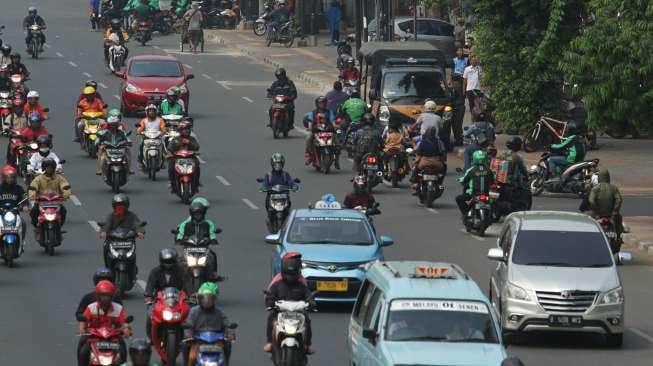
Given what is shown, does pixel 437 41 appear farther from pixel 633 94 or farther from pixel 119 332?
pixel 119 332

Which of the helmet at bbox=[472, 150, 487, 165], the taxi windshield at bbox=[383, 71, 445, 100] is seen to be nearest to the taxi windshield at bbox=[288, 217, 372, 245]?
the helmet at bbox=[472, 150, 487, 165]

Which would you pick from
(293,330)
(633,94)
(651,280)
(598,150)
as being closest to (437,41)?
(598,150)

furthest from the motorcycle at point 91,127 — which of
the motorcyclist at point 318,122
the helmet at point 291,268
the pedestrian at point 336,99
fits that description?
the helmet at point 291,268

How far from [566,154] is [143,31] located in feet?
122

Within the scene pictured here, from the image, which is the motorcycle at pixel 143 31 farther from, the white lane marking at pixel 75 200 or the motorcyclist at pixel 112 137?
the white lane marking at pixel 75 200

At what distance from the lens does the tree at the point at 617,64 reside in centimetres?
3397

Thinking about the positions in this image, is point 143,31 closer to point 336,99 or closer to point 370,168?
point 336,99

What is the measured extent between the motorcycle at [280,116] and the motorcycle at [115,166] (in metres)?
8.76

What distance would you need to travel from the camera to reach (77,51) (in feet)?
242

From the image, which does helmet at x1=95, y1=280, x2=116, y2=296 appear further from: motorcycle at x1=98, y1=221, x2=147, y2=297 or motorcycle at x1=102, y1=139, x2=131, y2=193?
motorcycle at x1=102, y1=139, x2=131, y2=193

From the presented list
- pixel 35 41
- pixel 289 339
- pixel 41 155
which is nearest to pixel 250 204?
pixel 41 155

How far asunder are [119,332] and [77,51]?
5323 cm

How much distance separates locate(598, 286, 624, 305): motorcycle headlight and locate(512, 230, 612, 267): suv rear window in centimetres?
58

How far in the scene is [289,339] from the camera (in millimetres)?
21812
